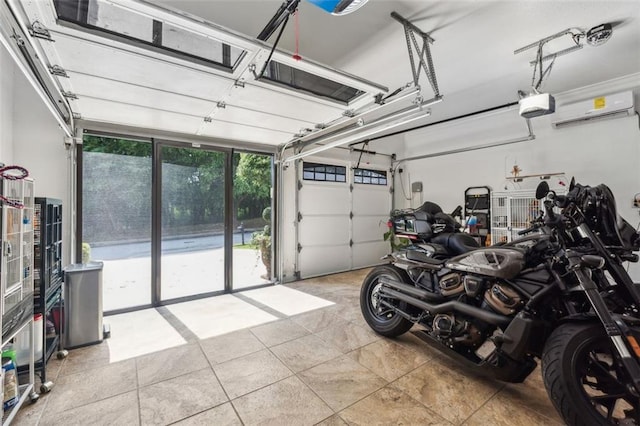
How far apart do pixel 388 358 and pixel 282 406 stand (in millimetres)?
1048

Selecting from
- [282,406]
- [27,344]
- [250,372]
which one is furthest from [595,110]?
[27,344]

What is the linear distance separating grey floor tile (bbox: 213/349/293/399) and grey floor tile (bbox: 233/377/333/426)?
3.3 inches

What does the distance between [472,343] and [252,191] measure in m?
3.82

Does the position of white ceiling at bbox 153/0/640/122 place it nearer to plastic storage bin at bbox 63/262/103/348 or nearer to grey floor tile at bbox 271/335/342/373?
plastic storage bin at bbox 63/262/103/348

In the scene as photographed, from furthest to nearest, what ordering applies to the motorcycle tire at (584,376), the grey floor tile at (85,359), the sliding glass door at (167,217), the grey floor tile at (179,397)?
the sliding glass door at (167,217), the grey floor tile at (85,359), the grey floor tile at (179,397), the motorcycle tire at (584,376)

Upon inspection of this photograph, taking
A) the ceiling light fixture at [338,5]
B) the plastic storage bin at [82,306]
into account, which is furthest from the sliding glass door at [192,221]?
the ceiling light fixture at [338,5]

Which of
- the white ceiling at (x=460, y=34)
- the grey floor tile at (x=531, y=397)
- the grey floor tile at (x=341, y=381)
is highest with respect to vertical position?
the white ceiling at (x=460, y=34)

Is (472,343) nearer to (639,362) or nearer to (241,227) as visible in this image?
(639,362)

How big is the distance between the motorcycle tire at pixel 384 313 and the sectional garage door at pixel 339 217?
2.33 metres

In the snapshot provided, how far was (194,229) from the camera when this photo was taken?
4168mm

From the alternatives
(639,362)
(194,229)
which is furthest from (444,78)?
(194,229)

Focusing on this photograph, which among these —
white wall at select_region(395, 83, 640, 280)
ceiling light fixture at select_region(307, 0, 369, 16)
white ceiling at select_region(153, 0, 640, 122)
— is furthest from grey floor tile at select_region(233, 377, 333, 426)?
white wall at select_region(395, 83, 640, 280)

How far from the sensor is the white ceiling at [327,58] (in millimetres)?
2016

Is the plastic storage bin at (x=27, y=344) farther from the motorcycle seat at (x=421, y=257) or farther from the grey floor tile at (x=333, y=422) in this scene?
the motorcycle seat at (x=421, y=257)
